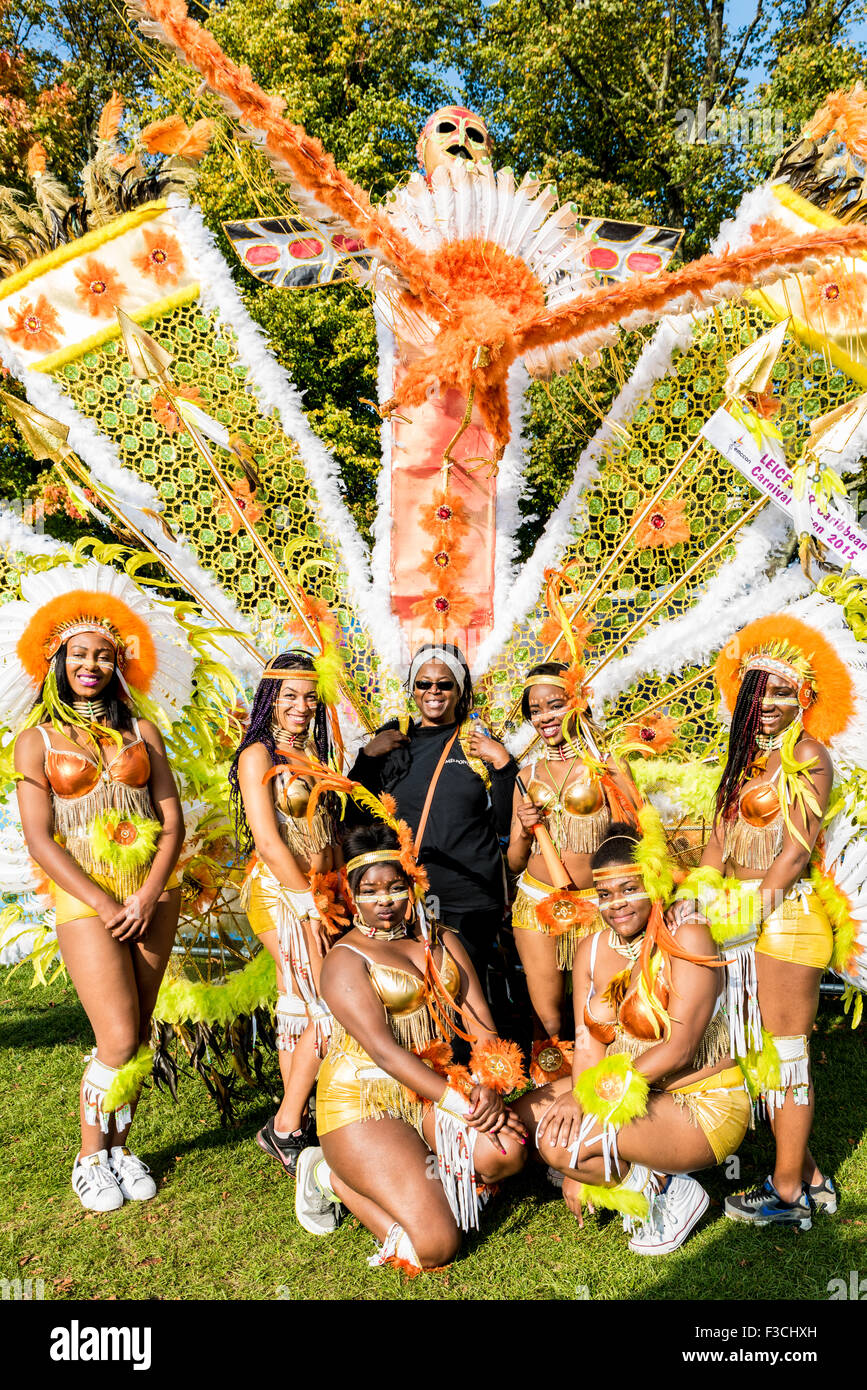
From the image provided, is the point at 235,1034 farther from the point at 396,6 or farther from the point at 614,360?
the point at 396,6

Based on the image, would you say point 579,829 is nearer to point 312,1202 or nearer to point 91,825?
point 312,1202

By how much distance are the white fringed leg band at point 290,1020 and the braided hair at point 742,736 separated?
155 cm

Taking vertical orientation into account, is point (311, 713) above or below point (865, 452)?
below

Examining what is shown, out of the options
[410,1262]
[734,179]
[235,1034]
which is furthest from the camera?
[734,179]

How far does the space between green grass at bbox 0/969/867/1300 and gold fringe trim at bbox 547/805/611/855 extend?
1123 mm

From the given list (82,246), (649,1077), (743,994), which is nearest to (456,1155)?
(649,1077)

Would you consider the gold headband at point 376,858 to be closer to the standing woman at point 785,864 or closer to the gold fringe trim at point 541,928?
the gold fringe trim at point 541,928

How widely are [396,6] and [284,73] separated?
4.59 ft

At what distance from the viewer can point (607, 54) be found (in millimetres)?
→ 11805

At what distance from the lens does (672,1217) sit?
9.94ft

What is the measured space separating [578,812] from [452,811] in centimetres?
43

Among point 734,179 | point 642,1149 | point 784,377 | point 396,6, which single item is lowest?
point 642,1149

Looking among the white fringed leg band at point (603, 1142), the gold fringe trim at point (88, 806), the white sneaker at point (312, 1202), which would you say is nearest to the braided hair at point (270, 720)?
the gold fringe trim at point (88, 806)

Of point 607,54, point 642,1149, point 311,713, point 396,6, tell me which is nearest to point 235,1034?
point 311,713
